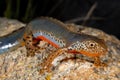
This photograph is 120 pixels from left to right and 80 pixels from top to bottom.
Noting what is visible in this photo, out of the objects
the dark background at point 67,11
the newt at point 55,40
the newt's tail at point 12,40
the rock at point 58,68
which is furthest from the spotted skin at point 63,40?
the dark background at point 67,11

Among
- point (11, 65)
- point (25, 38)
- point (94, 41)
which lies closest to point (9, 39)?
point (25, 38)

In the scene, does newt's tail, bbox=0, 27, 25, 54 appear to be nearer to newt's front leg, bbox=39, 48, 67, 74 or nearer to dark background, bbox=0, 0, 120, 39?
newt's front leg, bbox=39, 48, 67, 74

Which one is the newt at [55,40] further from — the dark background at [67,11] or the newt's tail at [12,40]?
the dark background at [67,11]

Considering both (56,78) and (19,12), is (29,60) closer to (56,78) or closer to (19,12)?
(56,78)

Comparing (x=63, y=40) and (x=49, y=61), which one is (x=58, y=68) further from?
(x=63, y=40)

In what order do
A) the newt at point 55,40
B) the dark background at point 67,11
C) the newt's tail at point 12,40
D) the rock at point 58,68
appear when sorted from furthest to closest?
the dark background at point 67,11 → the newt's tail at point 12,40 → the newt at point 55,40 → the rock at point 58,68
